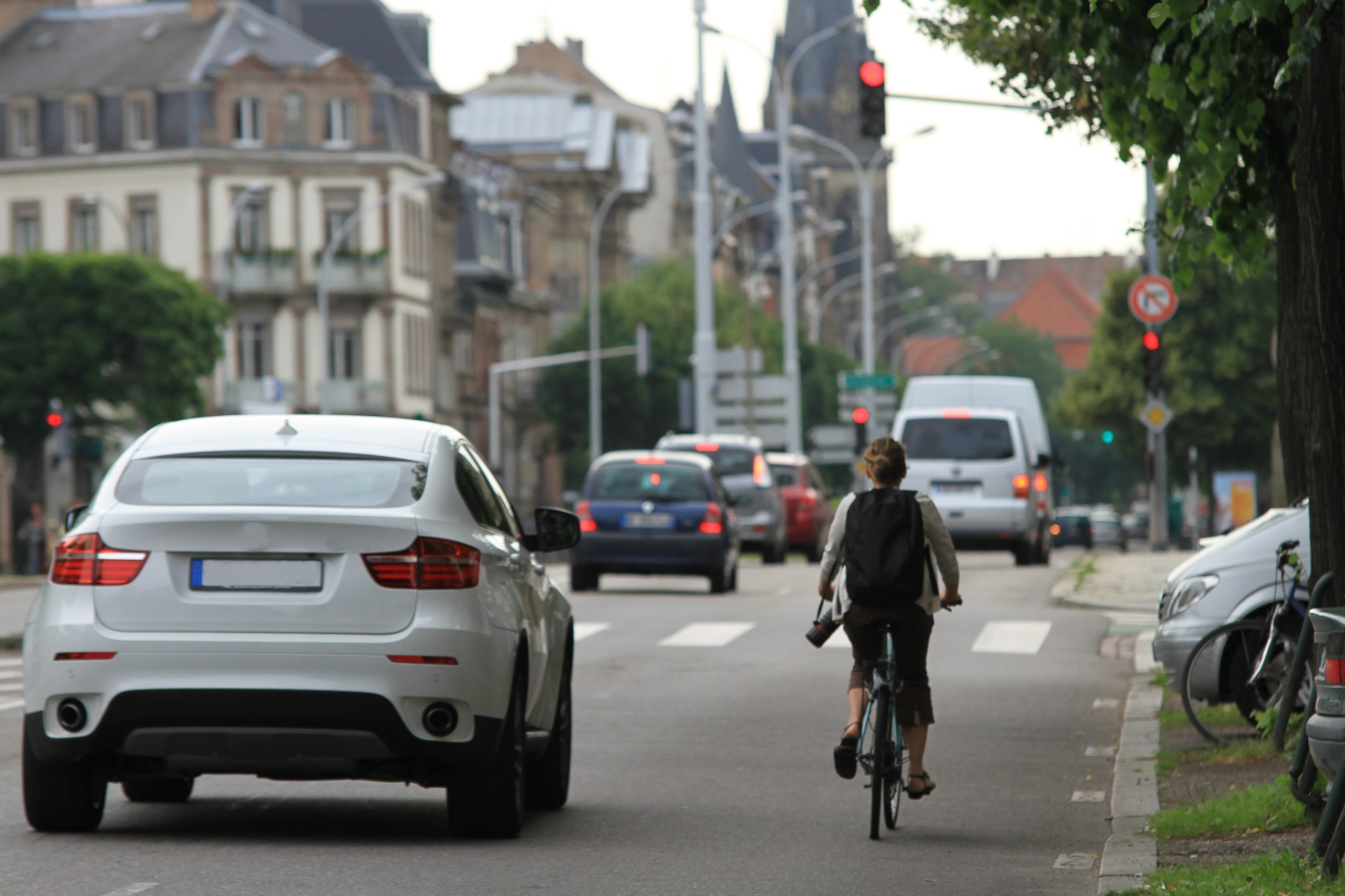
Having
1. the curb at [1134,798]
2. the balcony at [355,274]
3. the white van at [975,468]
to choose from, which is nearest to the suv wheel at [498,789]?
the curb at [1134,798]

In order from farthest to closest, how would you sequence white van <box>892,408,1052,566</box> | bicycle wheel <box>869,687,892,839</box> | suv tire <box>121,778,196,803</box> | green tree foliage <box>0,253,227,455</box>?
green tree foliage <box>0,253,227,455</box> < white van <box>892,408,1052,566</box> < suv tire <box>121,778,196,803</box> < bicycle wheel <box>869,687,892,839</box>

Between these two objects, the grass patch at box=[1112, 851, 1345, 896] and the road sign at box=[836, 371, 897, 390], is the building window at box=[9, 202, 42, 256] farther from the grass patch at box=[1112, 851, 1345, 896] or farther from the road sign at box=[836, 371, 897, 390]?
the grass patch at box=[1112, 851, 1345, 896]

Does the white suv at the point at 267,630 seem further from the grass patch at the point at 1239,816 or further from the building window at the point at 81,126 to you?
the building window at the point at 81,126

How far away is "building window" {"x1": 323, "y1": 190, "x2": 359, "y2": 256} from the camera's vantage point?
73.2 m

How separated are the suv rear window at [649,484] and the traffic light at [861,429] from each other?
60.0 ft

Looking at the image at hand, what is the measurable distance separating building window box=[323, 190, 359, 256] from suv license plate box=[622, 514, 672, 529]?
154 ft

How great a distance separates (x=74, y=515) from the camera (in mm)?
9812

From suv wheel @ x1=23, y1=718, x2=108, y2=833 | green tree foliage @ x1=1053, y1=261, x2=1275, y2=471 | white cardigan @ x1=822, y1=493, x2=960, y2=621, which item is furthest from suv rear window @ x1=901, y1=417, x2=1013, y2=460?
green tree foliage @ x1=1053, y1=261, x2=1275, y2=471

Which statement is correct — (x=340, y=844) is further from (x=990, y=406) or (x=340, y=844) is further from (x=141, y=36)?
(x=141, y=36)

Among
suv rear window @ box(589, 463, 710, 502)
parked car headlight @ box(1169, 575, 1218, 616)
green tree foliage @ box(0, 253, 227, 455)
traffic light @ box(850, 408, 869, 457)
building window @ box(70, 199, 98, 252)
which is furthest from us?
building window @ box(70, 199, 98, 252)

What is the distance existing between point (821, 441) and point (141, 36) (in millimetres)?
30442

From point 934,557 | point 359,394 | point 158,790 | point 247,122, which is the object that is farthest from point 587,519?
point 247,122

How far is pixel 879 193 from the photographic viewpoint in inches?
6501

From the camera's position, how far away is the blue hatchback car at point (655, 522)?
1075 inches
